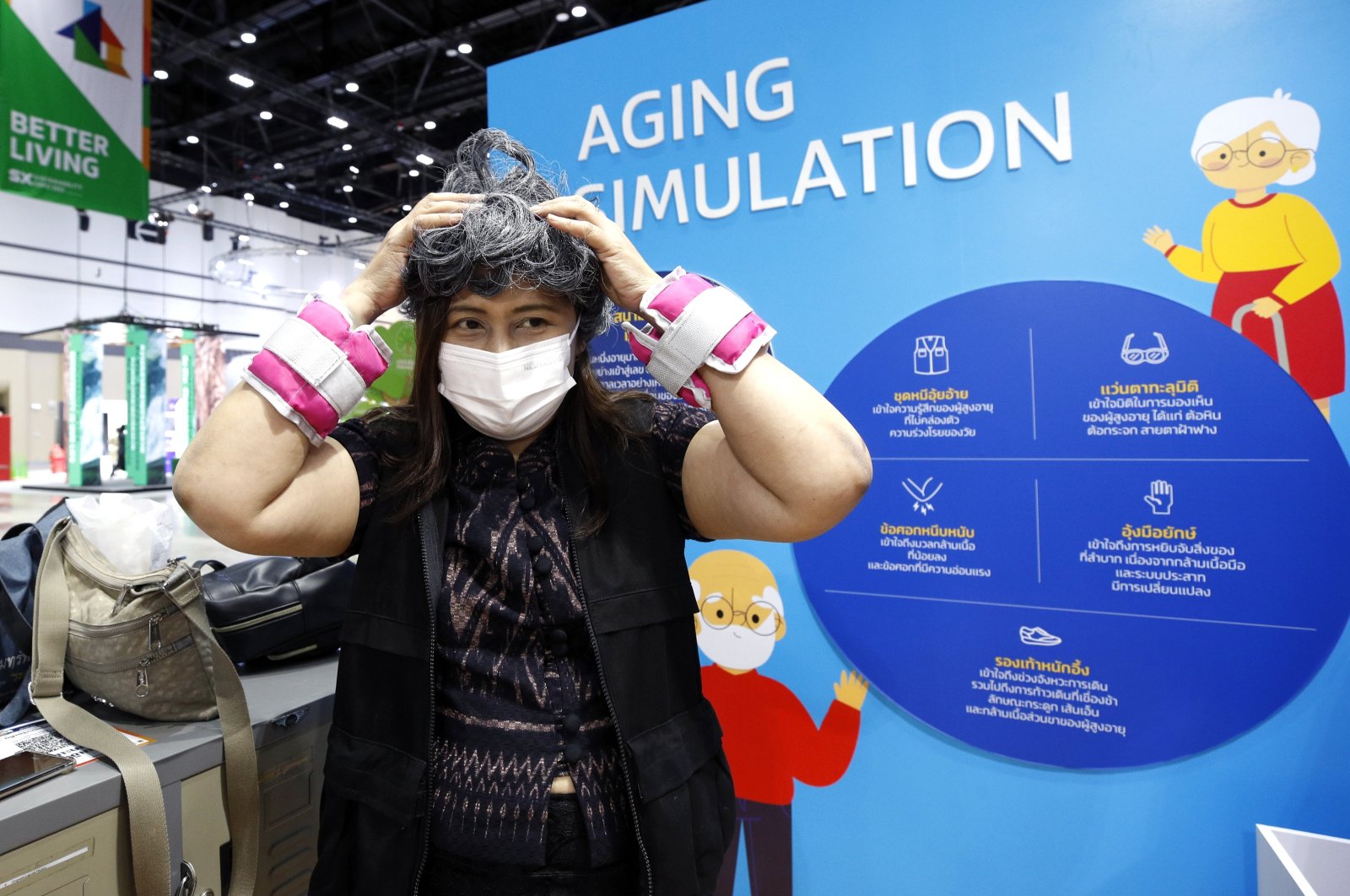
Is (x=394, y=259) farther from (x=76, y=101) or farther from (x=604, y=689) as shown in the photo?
(x=76, y=101)

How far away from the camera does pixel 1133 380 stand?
5.61 ft

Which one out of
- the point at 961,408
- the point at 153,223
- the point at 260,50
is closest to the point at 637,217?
the point at 961,408

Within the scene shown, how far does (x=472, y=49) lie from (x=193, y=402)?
767 centimetres

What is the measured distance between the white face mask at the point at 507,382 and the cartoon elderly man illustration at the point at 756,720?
1132 millimetres

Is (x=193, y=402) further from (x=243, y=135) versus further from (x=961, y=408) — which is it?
(x=961, y=408)

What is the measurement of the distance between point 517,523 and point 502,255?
1.32 ft

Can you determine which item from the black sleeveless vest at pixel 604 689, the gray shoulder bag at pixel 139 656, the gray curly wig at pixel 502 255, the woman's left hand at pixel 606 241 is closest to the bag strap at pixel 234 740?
the gray shoulder bag at pixel 139 656

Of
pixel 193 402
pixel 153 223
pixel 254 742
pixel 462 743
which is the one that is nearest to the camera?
pixel 462 743

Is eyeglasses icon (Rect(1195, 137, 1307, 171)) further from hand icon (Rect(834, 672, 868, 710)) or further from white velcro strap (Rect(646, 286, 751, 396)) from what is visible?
hand icon (Rect(834, 672, 868, 710))

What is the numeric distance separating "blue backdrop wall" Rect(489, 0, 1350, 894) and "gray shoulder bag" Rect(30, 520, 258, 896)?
1311mm

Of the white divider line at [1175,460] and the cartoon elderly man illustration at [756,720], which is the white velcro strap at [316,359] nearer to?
the cartoon elderly man illustration at [756,720]

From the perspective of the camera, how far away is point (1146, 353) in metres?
1.69

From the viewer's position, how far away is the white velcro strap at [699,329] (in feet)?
3.43

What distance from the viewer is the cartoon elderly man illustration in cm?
210
